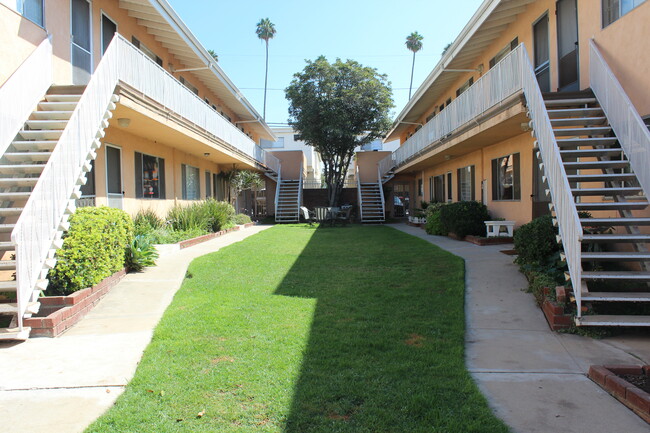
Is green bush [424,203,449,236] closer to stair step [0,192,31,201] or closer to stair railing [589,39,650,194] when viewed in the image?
stair railing [589,39,650,194]

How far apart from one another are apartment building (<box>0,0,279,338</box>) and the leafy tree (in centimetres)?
702

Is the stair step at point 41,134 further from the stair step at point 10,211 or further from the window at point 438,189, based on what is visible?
the window at point 438,189

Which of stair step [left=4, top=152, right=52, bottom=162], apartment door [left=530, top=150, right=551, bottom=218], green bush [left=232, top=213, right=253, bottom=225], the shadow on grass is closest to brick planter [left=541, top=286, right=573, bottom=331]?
the shadow on grass

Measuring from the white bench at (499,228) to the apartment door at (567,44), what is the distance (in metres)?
3.62

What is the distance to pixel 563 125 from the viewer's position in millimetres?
7605

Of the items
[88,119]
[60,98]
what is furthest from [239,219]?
[88,119]

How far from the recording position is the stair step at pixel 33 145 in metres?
6.92

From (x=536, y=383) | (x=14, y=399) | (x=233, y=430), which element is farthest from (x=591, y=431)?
(x=14, y=399)

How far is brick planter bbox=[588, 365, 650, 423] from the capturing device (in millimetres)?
3008

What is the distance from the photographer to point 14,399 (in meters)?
3.43

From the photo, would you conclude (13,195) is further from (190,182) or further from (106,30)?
(190,182)

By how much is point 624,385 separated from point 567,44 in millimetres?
8552

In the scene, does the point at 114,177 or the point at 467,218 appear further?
the point at 467,218

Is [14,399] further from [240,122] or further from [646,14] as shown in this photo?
[240,122]
